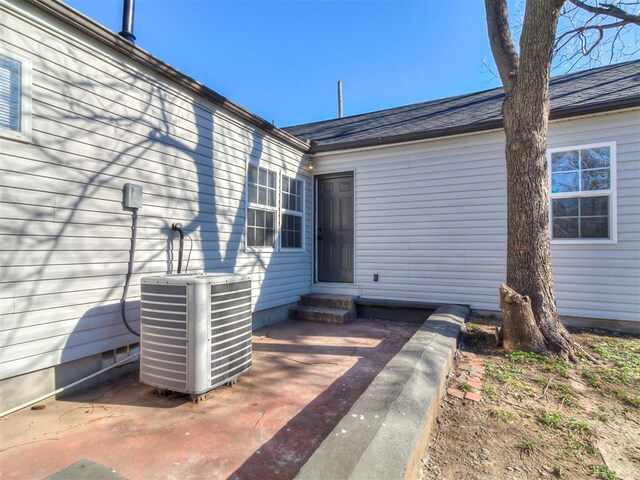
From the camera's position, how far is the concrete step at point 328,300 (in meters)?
5.69

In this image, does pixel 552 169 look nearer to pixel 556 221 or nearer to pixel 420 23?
pixel 556 221

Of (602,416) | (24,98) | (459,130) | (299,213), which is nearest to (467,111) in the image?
(459,130)

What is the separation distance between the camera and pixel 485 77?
23.8ft

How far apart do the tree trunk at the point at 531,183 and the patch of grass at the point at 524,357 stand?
0.38 feet

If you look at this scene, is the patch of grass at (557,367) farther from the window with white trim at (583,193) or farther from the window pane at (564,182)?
the window pane at (564,182)

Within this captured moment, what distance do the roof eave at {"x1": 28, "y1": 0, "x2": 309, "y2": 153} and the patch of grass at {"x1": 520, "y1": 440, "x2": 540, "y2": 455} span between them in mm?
4431

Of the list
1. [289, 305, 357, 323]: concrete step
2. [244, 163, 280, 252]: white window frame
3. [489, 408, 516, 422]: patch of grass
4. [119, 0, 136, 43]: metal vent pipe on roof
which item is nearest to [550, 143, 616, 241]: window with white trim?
[289, 305, 357, 323]: concrete step

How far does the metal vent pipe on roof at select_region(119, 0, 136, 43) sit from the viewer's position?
3.62 metres

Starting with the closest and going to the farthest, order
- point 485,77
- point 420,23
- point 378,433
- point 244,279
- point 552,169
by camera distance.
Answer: point 378,433 → point 244,279 → point 552,169 → point 485,77 → point 420,23

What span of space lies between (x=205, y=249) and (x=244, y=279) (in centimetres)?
130

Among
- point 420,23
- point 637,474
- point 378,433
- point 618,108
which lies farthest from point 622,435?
point 420,23

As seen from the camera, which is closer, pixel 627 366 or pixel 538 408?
pixel 538 408

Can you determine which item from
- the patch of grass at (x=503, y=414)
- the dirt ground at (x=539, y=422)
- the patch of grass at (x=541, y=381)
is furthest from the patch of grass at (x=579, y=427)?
the patch of grass at (x=541, y=381)

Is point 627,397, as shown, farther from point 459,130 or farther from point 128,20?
point 128,20
